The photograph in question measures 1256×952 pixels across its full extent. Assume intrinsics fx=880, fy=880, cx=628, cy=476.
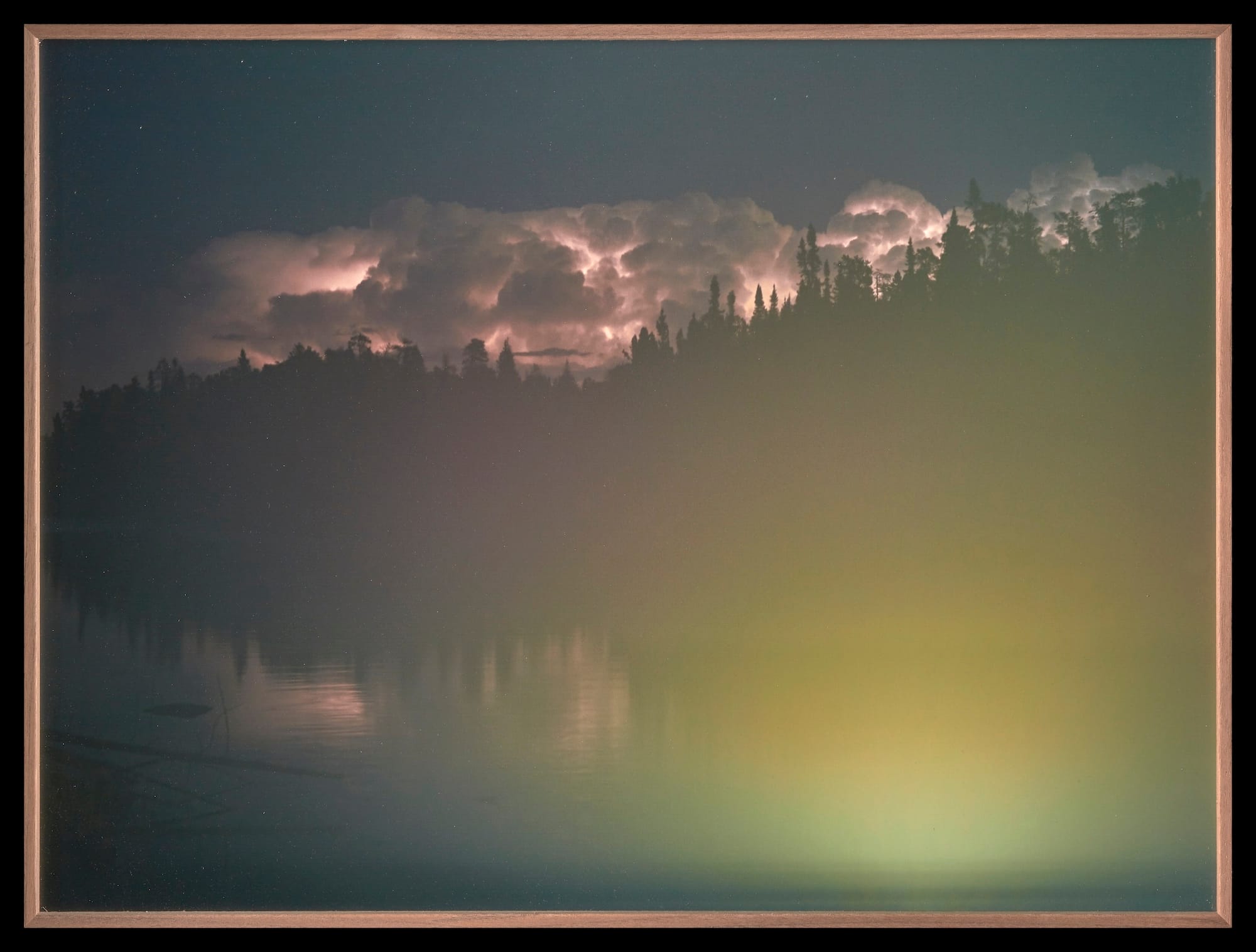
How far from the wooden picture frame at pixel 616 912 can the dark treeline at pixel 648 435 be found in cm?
8

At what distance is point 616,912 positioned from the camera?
6.51 feet

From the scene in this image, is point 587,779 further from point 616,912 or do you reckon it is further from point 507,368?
point 507,368

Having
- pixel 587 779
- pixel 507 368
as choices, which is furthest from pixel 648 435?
pixel 587 779

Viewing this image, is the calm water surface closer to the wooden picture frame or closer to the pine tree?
the wooden picture frame

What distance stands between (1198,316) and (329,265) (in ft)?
6.49

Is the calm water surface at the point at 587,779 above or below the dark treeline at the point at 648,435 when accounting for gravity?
below

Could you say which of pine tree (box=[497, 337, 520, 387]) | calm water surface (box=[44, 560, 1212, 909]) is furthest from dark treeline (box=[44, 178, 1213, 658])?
calm water surface (box=[44, 560, 1212, 909])

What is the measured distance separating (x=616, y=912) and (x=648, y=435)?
1082 millimetres

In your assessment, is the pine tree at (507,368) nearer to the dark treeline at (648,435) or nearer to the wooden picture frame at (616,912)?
the dark treeline at (648,435)

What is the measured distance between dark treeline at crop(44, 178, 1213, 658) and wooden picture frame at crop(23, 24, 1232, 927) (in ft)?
0.27

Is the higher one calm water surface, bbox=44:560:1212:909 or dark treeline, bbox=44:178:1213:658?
dark treeline, bbox=44:178:1213:658

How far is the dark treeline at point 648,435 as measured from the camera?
1.99m

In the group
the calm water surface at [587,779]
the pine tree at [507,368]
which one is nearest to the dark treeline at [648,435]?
the pine tree at [507,368]

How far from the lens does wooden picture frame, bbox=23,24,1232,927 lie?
77.9 inches
